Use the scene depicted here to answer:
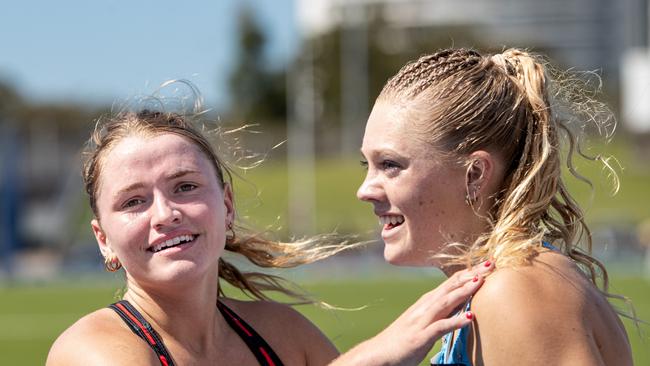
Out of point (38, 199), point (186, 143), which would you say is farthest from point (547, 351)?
point (38, 199)

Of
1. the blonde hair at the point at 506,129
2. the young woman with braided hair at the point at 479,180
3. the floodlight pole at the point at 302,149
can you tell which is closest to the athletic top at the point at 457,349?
the young woman with braided hair at the point at 479,180

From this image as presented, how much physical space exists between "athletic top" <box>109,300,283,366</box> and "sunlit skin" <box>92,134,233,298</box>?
0.09 metres

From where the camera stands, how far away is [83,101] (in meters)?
69.6

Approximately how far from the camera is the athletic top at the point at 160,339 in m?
3.28

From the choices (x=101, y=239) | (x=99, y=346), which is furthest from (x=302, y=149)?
(x=99, y=346)

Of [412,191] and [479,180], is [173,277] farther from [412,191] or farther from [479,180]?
[479,180]

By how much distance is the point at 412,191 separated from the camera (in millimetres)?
3109

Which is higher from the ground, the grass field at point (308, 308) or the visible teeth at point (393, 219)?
the visible teeth at point (393, 219)

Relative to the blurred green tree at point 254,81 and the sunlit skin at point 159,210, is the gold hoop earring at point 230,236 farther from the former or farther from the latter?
the blurred green tree at point 254,81

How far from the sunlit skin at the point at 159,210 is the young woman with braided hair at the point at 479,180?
46 cm

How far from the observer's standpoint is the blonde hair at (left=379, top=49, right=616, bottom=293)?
A: 9.95 ft

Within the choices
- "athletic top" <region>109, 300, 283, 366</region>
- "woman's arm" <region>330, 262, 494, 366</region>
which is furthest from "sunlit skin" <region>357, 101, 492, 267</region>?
"athletic top" <region>109, 300, 283, 366</region>

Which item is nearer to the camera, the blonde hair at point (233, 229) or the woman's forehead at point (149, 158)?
the woman's forehead at point (149, 158)

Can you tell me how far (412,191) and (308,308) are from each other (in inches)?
600
